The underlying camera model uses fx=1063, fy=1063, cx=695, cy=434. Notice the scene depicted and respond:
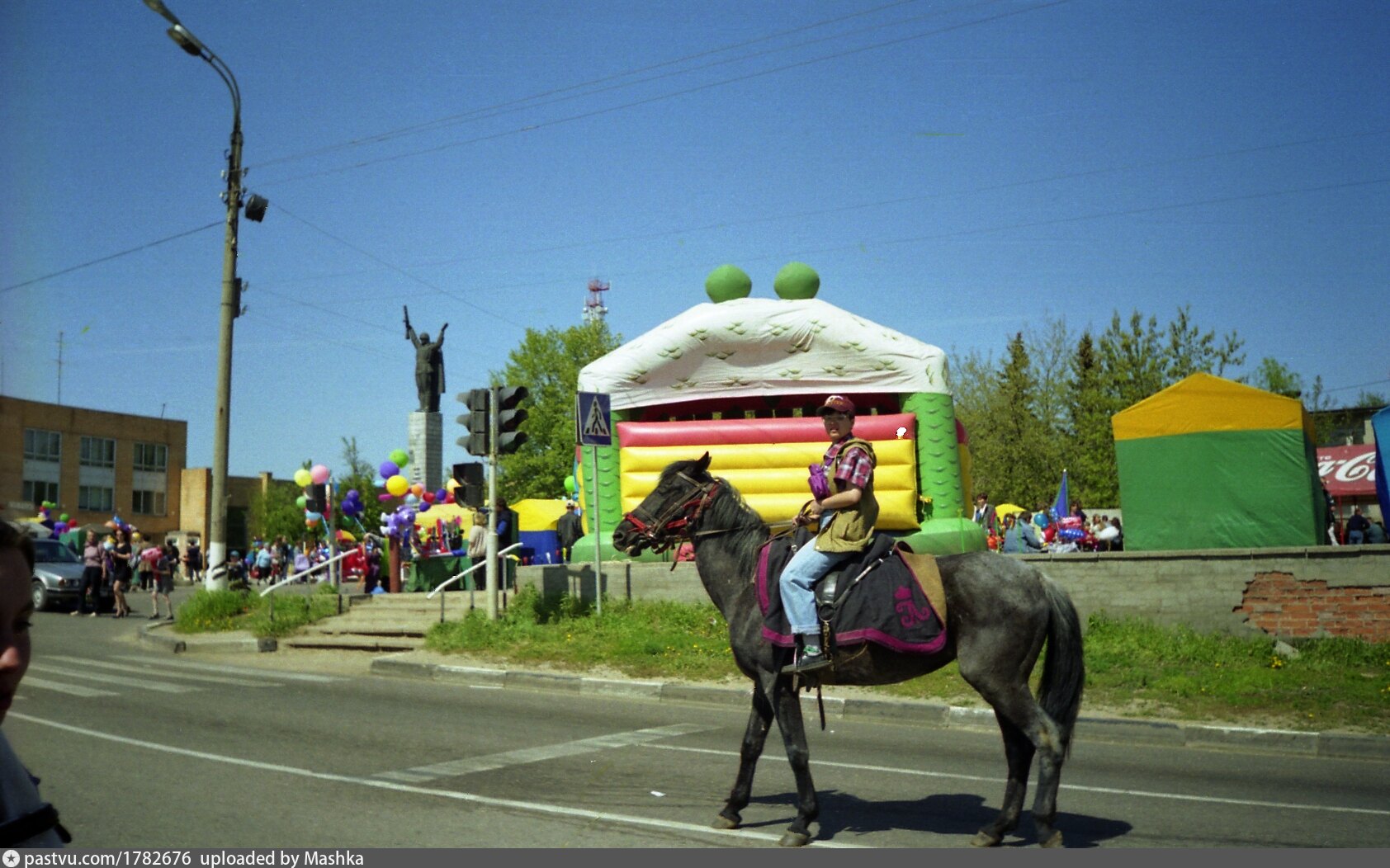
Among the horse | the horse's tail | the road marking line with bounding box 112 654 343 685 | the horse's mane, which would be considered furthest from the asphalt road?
the horse's mane

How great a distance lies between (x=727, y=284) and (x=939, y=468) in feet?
16.9

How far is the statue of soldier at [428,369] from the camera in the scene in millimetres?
35594

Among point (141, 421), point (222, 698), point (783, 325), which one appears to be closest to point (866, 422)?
point (783, 325)

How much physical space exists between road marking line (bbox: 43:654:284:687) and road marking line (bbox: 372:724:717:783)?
5.51m

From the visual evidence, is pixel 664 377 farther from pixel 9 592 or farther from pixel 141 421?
pixel 141 421

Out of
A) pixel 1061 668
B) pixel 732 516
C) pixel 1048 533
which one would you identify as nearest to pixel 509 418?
pixel 732 516

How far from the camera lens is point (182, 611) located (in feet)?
64.2

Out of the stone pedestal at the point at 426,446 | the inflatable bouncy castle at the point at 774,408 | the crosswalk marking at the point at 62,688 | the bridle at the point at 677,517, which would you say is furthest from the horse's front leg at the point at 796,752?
the stone pedestal at the point at 426,446

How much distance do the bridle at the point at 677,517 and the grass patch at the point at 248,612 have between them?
13367 mm

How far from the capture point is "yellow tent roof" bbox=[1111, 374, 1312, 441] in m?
15.0

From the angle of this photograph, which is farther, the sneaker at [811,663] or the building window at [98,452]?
the building window at [98,452]

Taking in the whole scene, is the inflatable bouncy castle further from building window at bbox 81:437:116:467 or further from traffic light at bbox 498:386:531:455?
building window at bbox 81:437:116:467

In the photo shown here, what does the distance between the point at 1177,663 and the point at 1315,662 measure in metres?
1.48

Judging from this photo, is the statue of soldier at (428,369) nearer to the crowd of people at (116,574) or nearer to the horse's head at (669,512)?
the crowd of people at (116,574)
